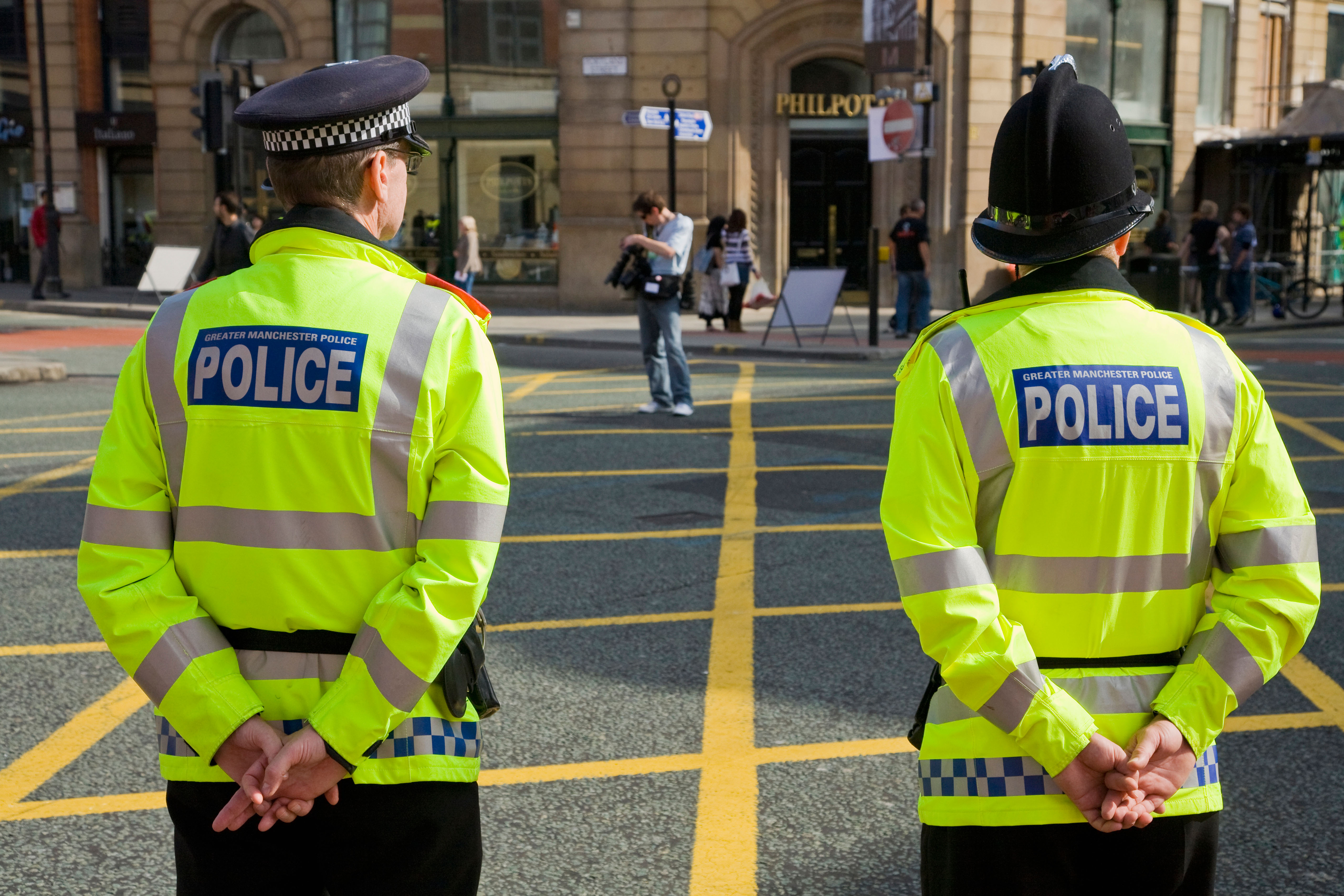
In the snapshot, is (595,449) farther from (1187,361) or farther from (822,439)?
(1187,361)

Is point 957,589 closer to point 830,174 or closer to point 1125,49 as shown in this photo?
point 830,174

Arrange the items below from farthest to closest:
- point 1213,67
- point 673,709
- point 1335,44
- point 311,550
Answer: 1. point 1335,44
2. point 1213,67
3. point 673,709
4. point 311,550

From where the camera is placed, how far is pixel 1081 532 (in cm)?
203

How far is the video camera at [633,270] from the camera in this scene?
10883 millimetres

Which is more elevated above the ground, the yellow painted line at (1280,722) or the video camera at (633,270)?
the video camera at (633,270)

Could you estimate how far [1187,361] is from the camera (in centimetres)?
209

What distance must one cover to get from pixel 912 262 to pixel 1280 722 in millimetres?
14039

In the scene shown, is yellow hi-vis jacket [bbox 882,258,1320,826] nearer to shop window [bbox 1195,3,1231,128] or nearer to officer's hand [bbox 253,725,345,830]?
officer's hand [bbox 253,725,345,830]

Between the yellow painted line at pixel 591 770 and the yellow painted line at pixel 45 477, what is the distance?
4831mm

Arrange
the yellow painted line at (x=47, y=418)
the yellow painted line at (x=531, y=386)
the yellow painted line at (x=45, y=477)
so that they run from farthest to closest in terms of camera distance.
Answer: the yellow painted line at (x=531, y=386)
the yellow painted line at (x=47, y=418)
the yellow painted line at (x=45, y=477)

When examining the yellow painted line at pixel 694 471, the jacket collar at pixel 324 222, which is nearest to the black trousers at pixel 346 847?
the jacket collar at pixel 324 222

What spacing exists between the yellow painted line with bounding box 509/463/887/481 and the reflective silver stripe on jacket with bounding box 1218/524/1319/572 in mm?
6736

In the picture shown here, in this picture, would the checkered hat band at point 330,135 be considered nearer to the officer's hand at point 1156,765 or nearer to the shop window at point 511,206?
the officer's hand at point 1156,765

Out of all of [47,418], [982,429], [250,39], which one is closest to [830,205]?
[250,39]
